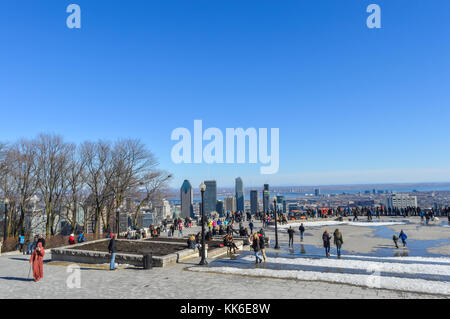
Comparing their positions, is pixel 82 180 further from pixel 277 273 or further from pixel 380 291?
pixel 380 291

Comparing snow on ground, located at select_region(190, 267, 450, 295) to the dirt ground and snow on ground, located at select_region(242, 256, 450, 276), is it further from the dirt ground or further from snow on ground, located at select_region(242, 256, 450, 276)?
the dirt ground

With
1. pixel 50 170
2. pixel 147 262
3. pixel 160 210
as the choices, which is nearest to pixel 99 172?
pixel 50 170

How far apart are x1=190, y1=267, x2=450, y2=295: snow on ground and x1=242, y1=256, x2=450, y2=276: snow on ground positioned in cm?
189

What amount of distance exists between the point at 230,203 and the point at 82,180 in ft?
507

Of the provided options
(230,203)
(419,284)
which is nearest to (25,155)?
(419,284)

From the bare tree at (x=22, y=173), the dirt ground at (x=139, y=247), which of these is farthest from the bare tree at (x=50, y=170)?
the dirt ground at (x=139, y=247)

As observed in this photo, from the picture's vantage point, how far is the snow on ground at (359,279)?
9579 mm

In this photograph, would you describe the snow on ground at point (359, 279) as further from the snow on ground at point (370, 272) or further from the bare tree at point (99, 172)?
the bare tree at point (99, 172)

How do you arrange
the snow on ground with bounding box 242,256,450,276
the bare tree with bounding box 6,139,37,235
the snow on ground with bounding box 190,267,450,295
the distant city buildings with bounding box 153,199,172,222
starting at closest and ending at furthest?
1. the snow on ground with bounding box 190,267,450,295
2. the snow on ground with bounding box 242,256,450,276
3. the bare tree with bounding box 6,139,37,235
4. the distant city buildings with bounding box 153,199,172,222

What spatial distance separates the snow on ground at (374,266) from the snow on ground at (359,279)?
1.89 metres

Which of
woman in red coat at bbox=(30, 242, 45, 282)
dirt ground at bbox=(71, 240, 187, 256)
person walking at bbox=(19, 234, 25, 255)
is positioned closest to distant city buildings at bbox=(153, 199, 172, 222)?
person walking at bbox=(19, 234, 25, 255)

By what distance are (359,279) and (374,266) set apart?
3.14 m

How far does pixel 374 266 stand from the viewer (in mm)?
13219

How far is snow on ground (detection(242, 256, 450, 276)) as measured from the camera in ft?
40.4
